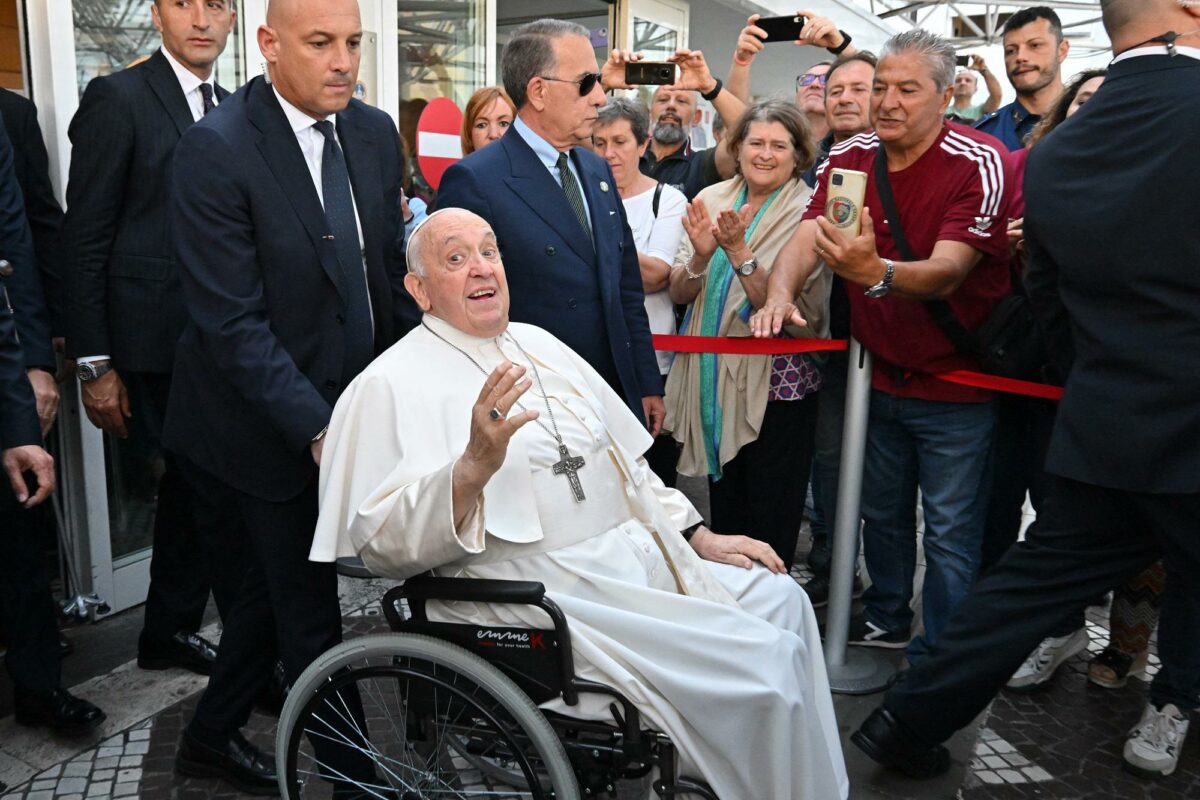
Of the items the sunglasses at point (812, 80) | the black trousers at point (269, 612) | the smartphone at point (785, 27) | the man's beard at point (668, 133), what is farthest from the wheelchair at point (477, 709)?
the man's beard at point (668, 133)

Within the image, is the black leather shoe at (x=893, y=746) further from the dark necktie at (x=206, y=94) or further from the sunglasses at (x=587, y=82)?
the dark necktie at (x=206, y=94)

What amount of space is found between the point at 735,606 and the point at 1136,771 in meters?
1.59

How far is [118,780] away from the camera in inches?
118

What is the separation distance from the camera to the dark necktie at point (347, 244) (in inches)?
102

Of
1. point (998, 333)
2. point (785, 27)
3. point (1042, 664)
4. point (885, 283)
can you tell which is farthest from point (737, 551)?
A: point (785, 27)

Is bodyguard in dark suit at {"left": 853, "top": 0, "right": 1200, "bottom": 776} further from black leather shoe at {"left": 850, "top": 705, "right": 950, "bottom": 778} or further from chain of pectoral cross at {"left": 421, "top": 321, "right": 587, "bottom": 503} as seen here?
chain of pectoral cross at {"left": 421, "top": 321, "right": 587, "bottom": 503}

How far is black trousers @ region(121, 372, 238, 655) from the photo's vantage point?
348 centimetres

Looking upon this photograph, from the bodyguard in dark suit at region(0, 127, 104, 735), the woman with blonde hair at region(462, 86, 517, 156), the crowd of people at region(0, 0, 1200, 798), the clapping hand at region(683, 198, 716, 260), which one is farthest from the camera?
the woman with blonde hair at region(462, 86, 517, 156)

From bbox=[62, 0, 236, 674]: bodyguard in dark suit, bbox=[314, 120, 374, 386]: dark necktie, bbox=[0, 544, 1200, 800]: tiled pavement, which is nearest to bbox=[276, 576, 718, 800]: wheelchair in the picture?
bbox=[314, 120, 374, 386]: dark necktie

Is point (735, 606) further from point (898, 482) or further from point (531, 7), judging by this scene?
point (531, 7)

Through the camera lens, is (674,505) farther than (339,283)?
Yes

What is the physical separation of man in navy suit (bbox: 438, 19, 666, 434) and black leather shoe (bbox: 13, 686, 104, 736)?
5.84 ft

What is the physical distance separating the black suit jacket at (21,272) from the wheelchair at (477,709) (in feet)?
5.06

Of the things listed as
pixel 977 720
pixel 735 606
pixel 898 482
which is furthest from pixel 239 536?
pixel 977 720
